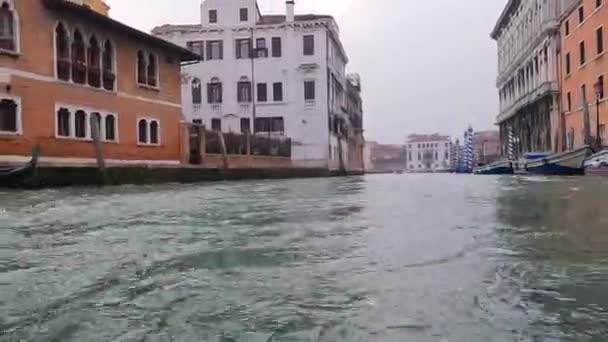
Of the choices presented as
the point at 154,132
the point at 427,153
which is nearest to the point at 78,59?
the point at 154,132

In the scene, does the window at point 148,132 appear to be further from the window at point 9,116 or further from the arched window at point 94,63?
the window at point 9,116

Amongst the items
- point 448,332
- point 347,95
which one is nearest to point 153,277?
point 448,332

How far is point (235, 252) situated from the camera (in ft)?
15.2

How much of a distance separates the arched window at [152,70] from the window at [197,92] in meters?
17.7

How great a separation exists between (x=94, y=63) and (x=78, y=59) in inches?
32.9

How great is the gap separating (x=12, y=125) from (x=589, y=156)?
19172 millimetres

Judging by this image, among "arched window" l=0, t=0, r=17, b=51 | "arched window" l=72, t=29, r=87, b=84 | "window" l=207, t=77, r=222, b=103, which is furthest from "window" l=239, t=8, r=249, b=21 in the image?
"arched window" l=0, t=0, r=17, b=51

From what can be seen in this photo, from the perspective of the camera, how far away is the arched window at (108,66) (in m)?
21.2

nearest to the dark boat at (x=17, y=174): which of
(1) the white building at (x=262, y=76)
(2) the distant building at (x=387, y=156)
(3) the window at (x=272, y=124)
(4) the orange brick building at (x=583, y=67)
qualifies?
(4) the orange brick building at (x=583, y=67)

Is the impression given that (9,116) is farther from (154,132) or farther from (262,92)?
(262,92)

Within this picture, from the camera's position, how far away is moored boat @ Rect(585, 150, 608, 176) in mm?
20109

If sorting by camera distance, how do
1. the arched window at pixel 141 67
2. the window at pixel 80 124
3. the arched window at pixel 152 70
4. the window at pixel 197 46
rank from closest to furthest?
the window at pixel 80 124
the arched window at pixel 141 67
the arched window at pixel 152 70
the window at pixel 197 46

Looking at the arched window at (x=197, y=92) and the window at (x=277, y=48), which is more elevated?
the window at (x=277, y=48)

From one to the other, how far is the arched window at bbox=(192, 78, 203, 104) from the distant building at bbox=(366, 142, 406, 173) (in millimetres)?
79135
